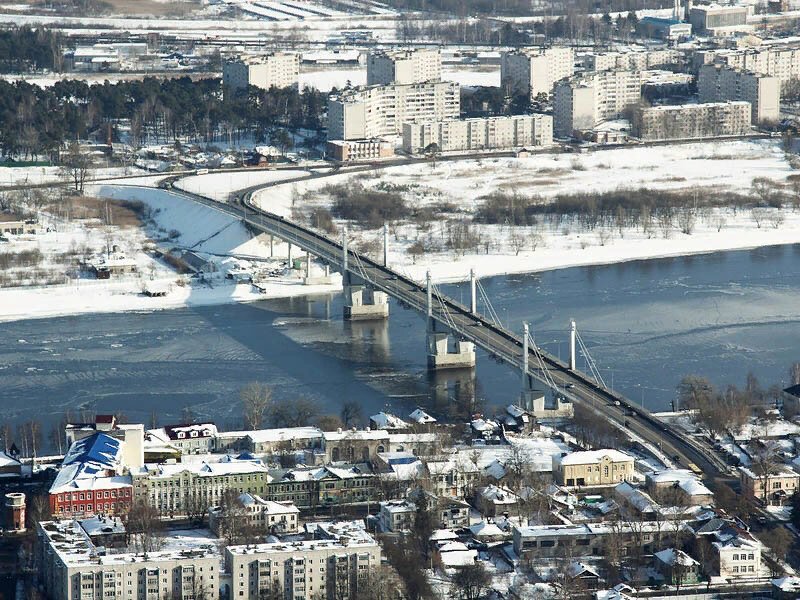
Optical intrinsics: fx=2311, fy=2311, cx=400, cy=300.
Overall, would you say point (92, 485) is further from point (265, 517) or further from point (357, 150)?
point (357, 150)

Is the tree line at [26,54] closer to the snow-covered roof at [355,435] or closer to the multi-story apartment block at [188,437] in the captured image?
the multi-story apartment block at [188,437]

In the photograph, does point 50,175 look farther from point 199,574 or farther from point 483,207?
point 199,574

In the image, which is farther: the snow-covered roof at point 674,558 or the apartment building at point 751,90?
the apartment building at point 751,90

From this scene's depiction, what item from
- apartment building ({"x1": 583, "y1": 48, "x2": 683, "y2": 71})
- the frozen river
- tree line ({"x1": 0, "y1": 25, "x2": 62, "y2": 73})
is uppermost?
tree line ({"x1": 0, "y1": 25, "x2": 62, "y2": 73})

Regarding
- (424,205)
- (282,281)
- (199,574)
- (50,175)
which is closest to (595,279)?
(282,281)

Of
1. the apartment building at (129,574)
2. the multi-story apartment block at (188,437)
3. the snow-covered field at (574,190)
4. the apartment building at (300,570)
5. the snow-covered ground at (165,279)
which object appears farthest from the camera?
the snow-covered field at (574,190)

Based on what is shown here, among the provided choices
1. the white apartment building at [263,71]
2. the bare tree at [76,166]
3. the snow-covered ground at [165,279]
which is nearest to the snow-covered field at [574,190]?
the snow-covered ground at [165,279]

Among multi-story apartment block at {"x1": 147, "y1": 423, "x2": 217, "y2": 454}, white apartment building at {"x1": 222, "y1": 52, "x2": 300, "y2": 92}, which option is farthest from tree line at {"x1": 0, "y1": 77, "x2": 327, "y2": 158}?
multi-story apartment block at {"x1": 147, "y1": 423, "x2": 217, "y2": 454}

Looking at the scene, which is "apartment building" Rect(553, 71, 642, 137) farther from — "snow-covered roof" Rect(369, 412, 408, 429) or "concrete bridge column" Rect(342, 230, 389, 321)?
"snow-covered roof" Rect(369, 412, 408, 429)
